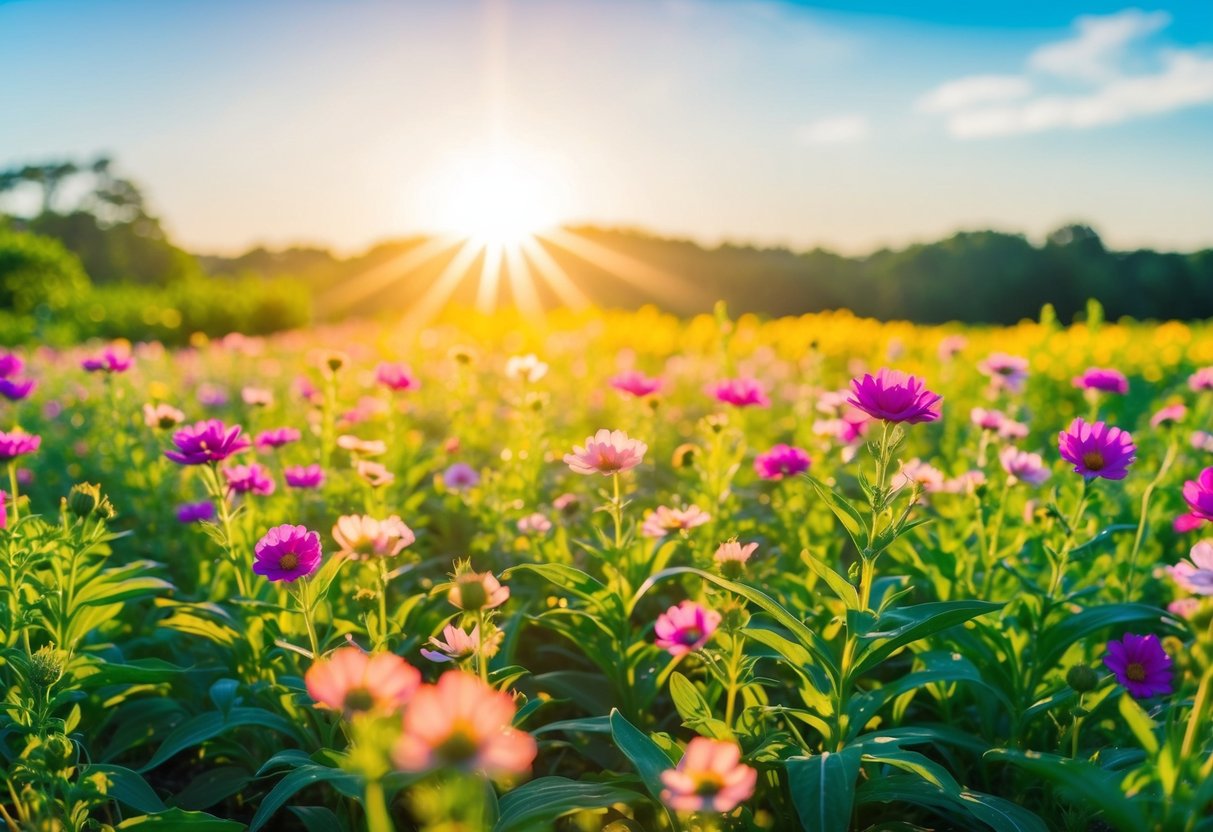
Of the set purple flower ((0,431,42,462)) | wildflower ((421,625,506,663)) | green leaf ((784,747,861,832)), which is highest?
purple flower ((0,431,42,462))

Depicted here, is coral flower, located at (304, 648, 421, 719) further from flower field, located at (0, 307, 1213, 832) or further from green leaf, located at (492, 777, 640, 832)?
green leaf, located at (492, 777, 640, 832)

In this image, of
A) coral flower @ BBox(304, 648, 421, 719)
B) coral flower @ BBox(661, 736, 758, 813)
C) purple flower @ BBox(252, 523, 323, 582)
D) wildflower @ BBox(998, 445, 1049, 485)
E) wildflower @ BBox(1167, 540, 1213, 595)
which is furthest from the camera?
wildflower @ BBox(998, 445, 1049, 485)

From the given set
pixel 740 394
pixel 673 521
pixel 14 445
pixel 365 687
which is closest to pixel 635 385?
pixel 740 394

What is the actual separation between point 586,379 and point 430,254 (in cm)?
2499

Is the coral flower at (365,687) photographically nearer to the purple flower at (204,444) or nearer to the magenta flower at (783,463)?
the purple flower at (204,444)

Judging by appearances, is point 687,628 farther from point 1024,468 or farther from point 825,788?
point 1024,468

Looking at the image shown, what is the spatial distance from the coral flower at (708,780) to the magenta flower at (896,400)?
0.78 meters

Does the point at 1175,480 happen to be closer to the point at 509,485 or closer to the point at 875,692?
the point at 875,692

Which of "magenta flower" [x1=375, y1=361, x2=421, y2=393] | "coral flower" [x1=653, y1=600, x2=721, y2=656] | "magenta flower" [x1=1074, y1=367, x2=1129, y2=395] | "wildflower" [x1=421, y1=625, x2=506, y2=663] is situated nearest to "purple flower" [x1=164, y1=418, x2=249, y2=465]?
"wildflower" [x1=421, y1=625, x2=506, y2=663]

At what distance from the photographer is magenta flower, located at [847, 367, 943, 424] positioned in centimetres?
168

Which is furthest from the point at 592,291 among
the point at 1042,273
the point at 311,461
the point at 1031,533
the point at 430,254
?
the point at 1031,533

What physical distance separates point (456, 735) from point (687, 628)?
2.64 feet

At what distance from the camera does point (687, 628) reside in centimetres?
165

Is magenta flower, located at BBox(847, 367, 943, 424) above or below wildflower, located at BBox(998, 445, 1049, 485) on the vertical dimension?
above
